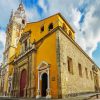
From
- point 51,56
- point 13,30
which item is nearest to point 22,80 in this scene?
point 51,56

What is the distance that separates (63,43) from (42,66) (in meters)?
3.48

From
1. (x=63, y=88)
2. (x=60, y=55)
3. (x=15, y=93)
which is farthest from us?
(x=15, y=93)

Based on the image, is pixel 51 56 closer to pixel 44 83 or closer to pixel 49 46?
pixel 49 46

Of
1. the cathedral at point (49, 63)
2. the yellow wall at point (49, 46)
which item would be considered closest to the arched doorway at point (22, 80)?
the cathedral at point (49, 63)

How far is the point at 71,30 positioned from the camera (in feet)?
68.4

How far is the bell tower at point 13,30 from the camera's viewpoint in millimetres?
33994

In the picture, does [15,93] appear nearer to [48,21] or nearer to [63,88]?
[63,88]

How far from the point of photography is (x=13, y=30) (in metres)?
35.7

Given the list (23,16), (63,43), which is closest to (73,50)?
(63,43)

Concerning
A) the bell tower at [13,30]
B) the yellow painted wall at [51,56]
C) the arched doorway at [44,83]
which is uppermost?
the bell tower at [13,30]

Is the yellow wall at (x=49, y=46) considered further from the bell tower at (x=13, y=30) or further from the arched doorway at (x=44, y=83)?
the bell tower at (x=13, y=30)

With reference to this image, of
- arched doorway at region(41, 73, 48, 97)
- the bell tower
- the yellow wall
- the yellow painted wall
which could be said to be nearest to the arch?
the yellow wall

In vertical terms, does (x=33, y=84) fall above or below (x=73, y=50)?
below

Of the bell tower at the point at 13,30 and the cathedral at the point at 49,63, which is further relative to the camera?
the bell tower at the point at 13,30
